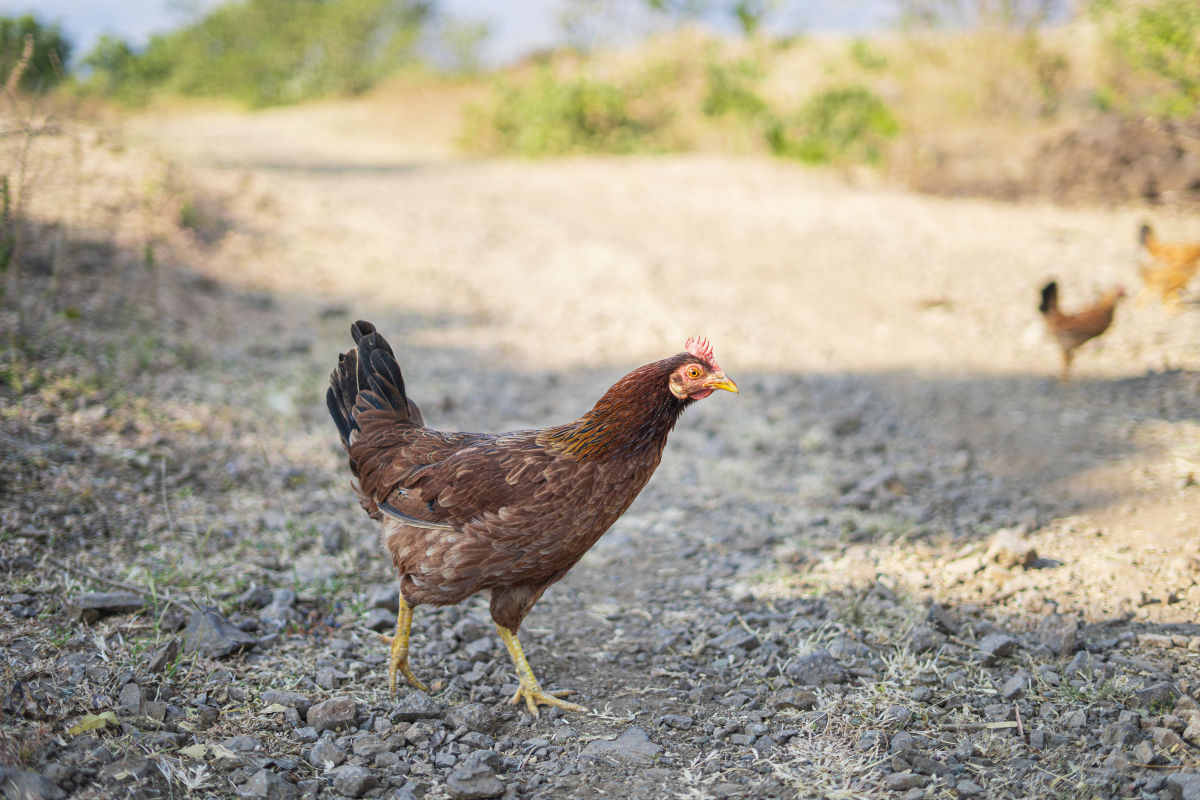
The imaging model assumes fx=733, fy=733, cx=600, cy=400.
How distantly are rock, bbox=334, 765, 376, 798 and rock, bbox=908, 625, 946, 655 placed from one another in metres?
2.32

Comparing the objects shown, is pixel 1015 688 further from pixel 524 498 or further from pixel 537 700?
pixel 524 498

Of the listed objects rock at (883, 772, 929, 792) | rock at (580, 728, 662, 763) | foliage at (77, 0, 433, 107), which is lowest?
rock at (580, 728, 662, 763)

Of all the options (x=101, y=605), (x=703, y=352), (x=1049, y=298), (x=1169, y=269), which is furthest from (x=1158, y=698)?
(x=1169, y=269)

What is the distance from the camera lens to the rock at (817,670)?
312cm

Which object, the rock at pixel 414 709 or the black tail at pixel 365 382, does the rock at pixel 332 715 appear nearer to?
the rock at pixel 414 709

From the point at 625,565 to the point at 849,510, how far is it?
59.7 inches

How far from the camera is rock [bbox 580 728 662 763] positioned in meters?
2.78

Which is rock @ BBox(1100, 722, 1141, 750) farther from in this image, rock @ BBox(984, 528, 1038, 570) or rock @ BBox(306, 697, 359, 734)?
rock @ BBox(306, 697, 359, 734)

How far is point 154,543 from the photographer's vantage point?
12.5ft

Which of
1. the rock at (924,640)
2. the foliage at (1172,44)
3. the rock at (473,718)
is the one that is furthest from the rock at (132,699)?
the foliage at (1172,44)

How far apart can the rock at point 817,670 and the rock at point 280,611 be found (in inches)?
91.7

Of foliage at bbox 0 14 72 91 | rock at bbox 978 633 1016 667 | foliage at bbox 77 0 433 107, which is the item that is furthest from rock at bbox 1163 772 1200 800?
foliage at bbox 77 0 433 107

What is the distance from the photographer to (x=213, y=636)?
10.4 feet

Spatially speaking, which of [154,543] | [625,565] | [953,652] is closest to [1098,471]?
[953,652]
